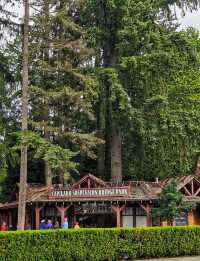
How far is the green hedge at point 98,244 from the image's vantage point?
21.7m

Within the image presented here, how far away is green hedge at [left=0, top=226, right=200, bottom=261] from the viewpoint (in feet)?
71.3

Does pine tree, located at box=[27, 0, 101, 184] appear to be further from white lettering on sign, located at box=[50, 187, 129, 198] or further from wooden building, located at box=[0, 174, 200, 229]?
wooden building, located at box=[0, 174, 200, 229]

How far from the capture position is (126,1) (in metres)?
37.4

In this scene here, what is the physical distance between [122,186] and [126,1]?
12.4m

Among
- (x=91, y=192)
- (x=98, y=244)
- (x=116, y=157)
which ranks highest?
(x=116, y=157)

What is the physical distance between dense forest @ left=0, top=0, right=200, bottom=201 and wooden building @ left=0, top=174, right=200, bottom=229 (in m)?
1.33

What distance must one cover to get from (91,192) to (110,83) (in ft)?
24.0

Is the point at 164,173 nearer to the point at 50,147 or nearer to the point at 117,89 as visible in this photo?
the point at 117,89

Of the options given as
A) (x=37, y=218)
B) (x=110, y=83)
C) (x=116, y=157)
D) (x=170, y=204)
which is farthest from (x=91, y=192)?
(x=110, y=83)

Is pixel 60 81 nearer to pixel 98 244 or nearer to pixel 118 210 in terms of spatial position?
pixel 118 210

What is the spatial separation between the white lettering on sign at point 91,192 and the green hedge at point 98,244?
344 inches

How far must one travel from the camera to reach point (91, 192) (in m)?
34.1

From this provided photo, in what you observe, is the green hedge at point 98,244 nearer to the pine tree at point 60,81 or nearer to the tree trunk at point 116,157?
the pine tree at point 60,81

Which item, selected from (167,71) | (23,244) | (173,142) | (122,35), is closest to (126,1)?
(122,35)
